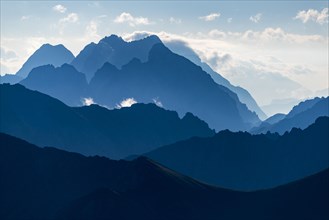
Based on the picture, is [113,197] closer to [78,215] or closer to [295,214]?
[78,215]

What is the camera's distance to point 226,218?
195375 millimetres

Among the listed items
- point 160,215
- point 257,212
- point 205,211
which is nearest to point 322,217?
point 257,212

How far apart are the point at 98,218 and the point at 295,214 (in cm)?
6295

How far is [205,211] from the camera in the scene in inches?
7820

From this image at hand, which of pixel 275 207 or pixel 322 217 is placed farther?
pixel 275 207

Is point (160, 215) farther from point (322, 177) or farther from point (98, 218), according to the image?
point (322, 177)

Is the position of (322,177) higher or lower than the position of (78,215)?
higher

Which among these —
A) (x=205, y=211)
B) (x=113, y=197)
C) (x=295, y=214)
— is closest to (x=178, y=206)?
(x=205, y=211)

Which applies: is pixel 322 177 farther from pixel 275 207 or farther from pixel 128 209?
pixel 128 209

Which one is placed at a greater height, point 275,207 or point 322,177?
point 322,177

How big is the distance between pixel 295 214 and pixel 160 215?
143ft

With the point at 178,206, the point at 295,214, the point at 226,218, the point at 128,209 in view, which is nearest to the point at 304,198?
the point at 295,214

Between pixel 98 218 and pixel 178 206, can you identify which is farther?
pixel 178 206

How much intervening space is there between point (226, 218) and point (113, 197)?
38391 millimetres
